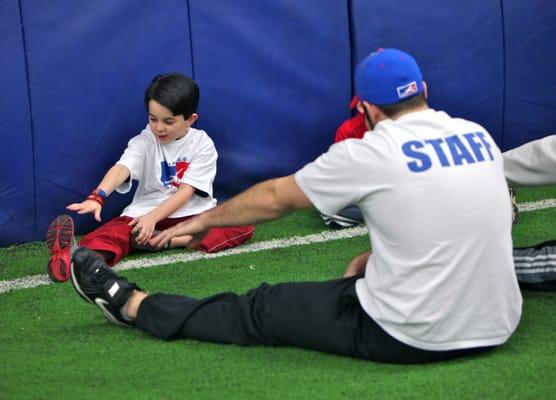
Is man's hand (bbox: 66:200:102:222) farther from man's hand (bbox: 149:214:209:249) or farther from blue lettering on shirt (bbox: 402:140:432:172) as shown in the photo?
blue lettering on shirt (bbox: 402:140:432:172)

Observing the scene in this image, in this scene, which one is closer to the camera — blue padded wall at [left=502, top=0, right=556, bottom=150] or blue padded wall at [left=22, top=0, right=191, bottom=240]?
blue padded wall at [left=22, top=0, right=191, bottom=240]

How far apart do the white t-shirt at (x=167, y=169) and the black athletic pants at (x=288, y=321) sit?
5.61ft

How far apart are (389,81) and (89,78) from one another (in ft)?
8.76

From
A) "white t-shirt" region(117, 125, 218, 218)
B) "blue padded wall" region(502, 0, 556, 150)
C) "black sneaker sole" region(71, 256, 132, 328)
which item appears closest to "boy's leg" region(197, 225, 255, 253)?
"white t-shirt" region(117, 125, 218, 218)

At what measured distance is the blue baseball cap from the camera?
376 centimetres

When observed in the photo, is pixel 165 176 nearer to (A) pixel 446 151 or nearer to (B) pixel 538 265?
(B) pixel 538 265

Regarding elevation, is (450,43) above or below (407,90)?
below

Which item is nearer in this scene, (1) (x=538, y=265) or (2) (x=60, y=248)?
(1) (x=538, y=265)

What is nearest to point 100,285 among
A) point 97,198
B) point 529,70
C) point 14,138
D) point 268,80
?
point 97,198

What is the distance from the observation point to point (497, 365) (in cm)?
383

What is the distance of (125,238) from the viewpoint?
5.70 m

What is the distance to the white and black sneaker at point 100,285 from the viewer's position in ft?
14.1

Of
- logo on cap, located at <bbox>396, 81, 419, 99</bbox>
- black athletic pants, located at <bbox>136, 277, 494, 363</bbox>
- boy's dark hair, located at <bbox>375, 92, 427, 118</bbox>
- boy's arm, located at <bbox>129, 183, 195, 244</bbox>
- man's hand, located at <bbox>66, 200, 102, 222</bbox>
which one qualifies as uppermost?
logo on cap, located at <bbox>396, 81, 419, 99</bbox>

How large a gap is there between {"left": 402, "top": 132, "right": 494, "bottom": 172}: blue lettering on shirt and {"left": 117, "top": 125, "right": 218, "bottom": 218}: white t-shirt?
2.38m
